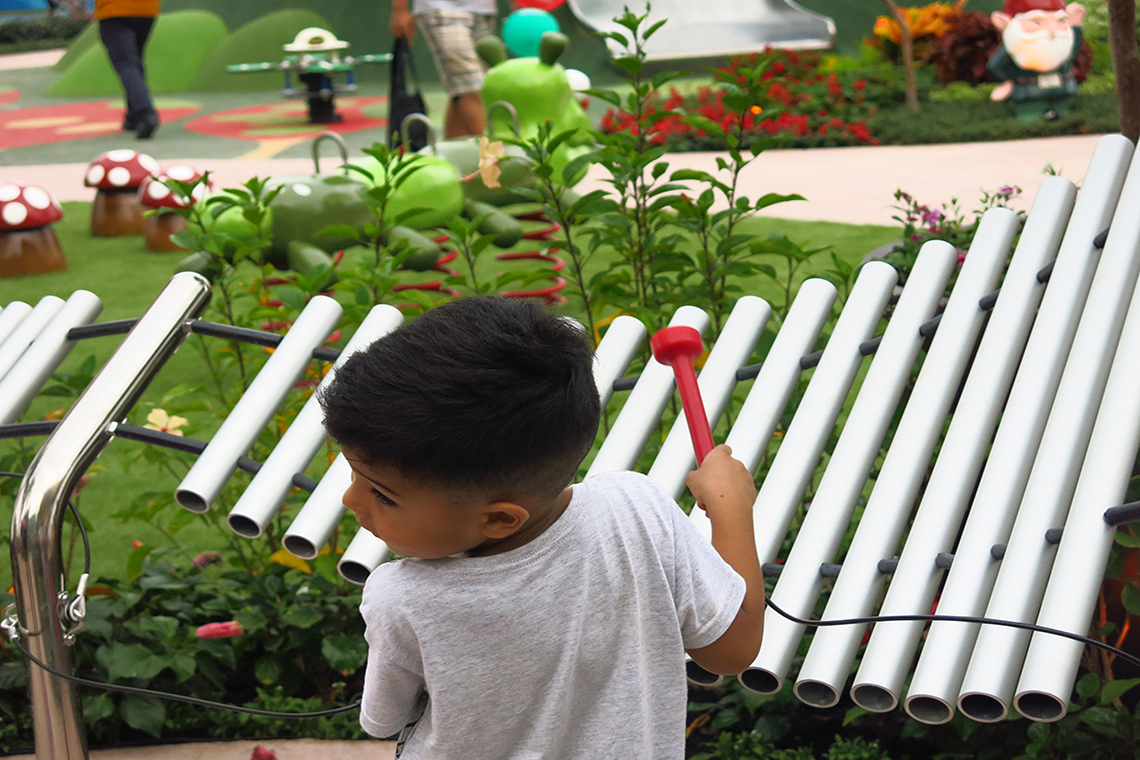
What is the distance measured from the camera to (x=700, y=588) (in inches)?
43.4

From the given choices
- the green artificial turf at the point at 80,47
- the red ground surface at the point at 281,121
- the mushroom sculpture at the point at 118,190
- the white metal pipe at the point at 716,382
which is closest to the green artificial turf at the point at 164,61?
the green artificial turf at the point at 80,47

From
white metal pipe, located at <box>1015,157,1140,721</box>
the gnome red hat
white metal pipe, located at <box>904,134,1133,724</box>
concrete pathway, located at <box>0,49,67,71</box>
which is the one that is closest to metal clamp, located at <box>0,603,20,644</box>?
white metal pipe, located at <box>904,134,1133,724</box>

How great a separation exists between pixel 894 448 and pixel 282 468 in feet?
3.36

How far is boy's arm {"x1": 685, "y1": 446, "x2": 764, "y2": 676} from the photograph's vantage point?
1.16 m

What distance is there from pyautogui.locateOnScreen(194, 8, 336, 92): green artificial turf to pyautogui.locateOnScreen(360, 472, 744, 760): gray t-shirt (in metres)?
15.4

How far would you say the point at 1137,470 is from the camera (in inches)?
70.4

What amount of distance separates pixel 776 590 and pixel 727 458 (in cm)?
36

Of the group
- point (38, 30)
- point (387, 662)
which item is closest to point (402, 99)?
point (387, 662)

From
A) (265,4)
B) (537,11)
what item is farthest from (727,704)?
(265,4)

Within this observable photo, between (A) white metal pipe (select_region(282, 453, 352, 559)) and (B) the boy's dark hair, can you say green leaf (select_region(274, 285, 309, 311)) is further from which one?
(B) the boy's dark hair

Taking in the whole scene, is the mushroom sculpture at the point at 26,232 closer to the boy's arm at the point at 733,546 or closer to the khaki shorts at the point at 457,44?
the khaki shorts at the point at 457,44

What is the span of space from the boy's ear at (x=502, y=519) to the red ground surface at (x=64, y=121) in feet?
37.0

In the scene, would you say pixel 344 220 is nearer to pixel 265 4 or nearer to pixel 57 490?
pixel 57 490

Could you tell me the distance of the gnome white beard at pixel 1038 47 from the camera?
930 cm
